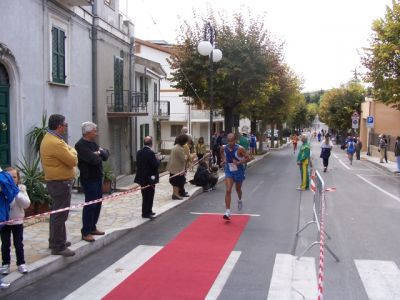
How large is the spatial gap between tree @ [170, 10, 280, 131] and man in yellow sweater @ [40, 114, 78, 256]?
54.1 feet

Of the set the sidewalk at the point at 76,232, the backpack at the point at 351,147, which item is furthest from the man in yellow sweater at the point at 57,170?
the backpack at the point at 351,147

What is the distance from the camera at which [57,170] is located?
6508mm

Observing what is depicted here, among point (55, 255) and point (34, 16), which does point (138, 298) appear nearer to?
point (55, 255)

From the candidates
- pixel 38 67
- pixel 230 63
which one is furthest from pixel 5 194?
pixel 230 63

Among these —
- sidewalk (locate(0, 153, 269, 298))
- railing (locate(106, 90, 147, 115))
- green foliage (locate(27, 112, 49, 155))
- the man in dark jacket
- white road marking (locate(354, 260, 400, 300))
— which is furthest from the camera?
railing (locate(106, 90, 147, 115))

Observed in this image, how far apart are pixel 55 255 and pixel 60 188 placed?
0.91 m

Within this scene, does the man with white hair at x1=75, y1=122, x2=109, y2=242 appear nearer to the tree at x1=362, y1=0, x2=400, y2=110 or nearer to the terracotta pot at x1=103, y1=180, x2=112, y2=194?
the terracotta pot at x1=103, y1=180, x2=112, y2=194

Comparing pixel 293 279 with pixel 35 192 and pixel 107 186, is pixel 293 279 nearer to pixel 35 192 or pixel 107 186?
pixel 35 192

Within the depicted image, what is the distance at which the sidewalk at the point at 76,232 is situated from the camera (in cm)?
605

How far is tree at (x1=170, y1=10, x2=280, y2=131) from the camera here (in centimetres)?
2284

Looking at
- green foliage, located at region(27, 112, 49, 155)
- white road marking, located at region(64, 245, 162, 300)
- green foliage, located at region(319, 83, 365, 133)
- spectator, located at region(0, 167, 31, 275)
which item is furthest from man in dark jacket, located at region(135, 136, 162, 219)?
green foliage, located at region(319, 83, 365, 133)

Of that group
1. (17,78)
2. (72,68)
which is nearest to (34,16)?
(17,78)

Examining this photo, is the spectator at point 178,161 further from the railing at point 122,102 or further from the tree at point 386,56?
the tree at point 386,56

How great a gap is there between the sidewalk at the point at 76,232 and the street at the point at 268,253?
0.39ft
